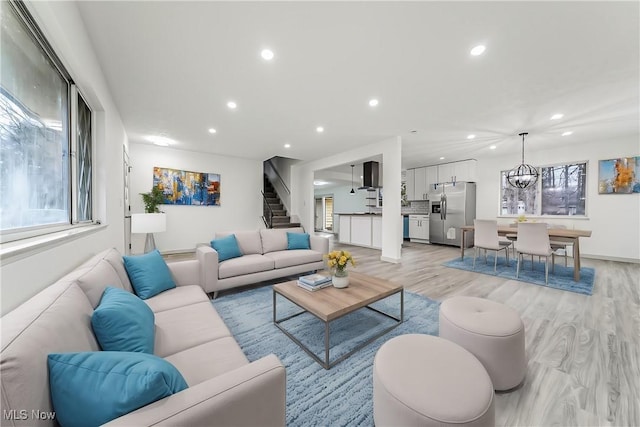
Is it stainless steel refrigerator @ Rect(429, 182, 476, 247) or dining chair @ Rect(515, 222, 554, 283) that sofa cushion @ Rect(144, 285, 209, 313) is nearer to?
dining chair @ Rect(515, 222, 554, 283)

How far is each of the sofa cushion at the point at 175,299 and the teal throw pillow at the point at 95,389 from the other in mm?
1136

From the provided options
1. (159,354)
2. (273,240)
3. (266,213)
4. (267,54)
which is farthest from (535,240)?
(266,213)

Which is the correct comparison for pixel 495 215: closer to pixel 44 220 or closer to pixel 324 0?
pixel 324 0

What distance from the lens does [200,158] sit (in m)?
6.23

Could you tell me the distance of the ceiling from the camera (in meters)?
1.85

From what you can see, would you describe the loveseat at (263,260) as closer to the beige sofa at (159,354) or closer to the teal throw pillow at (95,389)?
the beige sofa at (159,354)

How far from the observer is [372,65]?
2494 mm

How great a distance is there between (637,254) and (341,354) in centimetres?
691

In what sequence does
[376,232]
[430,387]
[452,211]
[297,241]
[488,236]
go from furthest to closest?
[452,211]
[376,232]
[488,236]
[297,241]
[430,387]

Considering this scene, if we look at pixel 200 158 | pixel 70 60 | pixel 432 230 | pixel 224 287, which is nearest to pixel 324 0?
pixel 70 60

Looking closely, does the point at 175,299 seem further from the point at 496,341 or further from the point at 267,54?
the point at 267,54

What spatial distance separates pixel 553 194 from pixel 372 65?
626cm

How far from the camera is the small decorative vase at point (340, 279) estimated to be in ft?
7.05

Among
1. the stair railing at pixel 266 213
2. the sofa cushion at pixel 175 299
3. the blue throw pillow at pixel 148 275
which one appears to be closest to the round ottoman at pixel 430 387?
the sofa cushion at pixel 175 299
